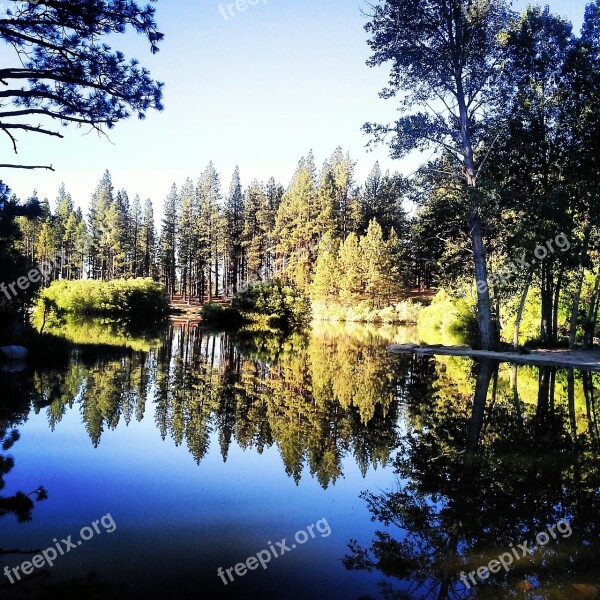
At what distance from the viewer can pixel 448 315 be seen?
3753 centimetres

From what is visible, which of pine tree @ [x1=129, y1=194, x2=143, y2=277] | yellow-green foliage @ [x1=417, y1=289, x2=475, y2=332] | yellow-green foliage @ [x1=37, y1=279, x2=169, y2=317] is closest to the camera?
yellow-green foliage @ [x1=417, y1=289, x2=475, y2=332]

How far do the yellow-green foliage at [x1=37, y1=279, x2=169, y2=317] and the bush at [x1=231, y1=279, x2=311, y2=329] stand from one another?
10.2m

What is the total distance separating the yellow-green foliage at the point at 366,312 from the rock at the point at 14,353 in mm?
38963

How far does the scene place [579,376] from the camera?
584 inches

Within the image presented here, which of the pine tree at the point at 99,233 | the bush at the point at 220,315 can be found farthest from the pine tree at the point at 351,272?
the pine tree at the point at 99,233

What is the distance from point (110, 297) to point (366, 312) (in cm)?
2657

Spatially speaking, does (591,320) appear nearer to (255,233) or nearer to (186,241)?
(255,233)

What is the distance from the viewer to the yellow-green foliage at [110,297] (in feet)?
135

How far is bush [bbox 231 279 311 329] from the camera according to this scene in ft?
133

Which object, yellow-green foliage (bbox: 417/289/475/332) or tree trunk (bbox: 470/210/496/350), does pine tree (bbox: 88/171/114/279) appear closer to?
yellow-green foliage (bbox: 417/289/475/332)

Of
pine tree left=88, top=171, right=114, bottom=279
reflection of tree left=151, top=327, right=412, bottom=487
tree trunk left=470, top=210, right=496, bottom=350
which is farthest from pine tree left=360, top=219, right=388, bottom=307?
pine tree left=88, top=171, right=114, bottom=279

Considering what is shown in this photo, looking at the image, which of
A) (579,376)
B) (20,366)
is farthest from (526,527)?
(20,366)

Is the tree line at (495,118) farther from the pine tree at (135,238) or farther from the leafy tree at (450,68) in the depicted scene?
the pine tree at (135,238)

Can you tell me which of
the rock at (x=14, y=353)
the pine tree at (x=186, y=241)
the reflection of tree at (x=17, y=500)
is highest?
the pine tree at (x=186, y=241)
